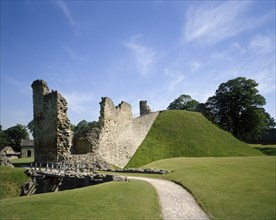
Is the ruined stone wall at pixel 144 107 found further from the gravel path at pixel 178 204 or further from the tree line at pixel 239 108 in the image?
the gravel path at pixel 178 204

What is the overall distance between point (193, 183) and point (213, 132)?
109ft

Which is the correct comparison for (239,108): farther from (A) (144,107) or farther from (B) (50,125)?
(B) (50,125)

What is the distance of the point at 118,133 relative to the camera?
36.1 metres

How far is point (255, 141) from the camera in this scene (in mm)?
73312

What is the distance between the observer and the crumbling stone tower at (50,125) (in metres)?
29.5

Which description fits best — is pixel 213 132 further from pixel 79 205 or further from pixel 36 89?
pixel 79 205

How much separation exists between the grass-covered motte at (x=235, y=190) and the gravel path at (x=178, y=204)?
41cm

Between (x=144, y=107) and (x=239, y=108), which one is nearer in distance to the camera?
(x=144, y=107)

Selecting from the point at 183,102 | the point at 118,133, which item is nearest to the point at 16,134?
the point at 183,102

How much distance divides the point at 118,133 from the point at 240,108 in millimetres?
36370

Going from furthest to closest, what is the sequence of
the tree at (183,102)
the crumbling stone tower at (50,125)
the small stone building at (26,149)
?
the tree at (183,102) → the small stone building at (26,149) → the crumbling stone tower at (50,125)

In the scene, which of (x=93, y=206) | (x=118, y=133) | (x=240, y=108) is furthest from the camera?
(x=240, y=108)

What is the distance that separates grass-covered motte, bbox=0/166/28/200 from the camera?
2177cm

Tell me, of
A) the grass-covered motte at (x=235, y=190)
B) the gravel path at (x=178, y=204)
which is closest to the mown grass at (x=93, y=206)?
the gravel path at (x=178, y=204)
